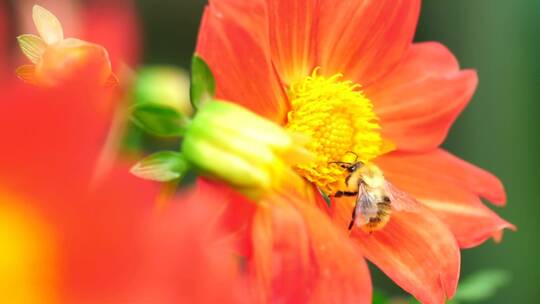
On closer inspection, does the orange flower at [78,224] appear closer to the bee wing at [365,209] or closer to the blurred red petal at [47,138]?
the blurred red petal at [47,138]

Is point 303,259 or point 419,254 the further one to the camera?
point 419,254

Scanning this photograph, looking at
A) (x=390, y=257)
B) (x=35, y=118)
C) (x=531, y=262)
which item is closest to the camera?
(x=35, y=118)

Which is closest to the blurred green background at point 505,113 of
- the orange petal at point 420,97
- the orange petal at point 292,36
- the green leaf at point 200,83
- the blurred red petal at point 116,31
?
the orange petal at point 420,97

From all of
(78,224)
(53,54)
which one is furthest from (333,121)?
(78,224)

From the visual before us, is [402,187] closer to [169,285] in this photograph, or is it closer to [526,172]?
[169,285]

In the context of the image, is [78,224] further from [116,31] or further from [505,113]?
[505,113]

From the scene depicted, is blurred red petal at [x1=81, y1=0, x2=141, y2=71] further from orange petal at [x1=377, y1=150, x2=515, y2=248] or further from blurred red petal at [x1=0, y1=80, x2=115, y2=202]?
orange petal at [x1=377, y1=150, x2=515, y2=248]

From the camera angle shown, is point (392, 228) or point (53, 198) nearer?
point (53, 198)

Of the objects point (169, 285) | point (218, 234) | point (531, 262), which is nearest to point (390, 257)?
point (218, 234)
